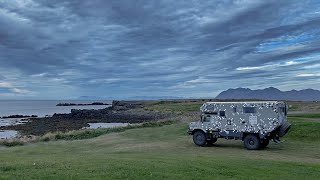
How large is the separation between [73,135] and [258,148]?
18.4 metres

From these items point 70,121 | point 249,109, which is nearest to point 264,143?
point 249,109

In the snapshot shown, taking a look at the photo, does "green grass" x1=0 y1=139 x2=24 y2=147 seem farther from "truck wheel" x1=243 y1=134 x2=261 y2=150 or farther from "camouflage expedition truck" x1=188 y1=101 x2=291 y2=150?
"truck wheel" x1=243 y1=134 x2=261 y2=150

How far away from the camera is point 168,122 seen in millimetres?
48844

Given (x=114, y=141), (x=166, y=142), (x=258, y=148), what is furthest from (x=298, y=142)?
(x=114, y=141)

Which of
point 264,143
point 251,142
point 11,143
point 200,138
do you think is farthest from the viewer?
point 11,143

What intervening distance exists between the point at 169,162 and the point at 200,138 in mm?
12886

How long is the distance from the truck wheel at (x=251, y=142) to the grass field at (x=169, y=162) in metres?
0.58

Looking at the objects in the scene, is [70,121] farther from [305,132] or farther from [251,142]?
[251,142]

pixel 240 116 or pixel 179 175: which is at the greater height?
pixel 240 116

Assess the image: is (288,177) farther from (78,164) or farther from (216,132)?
(216,132)

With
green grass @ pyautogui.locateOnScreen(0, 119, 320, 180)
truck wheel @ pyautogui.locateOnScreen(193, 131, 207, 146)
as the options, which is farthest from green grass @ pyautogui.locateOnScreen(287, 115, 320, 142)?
truck wheel @ pyautogui.locateOnScreen(193, 131, 207, 146)

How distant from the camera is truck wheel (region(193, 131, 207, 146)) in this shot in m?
28.9

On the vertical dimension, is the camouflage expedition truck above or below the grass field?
above

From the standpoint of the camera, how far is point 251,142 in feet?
89.2
